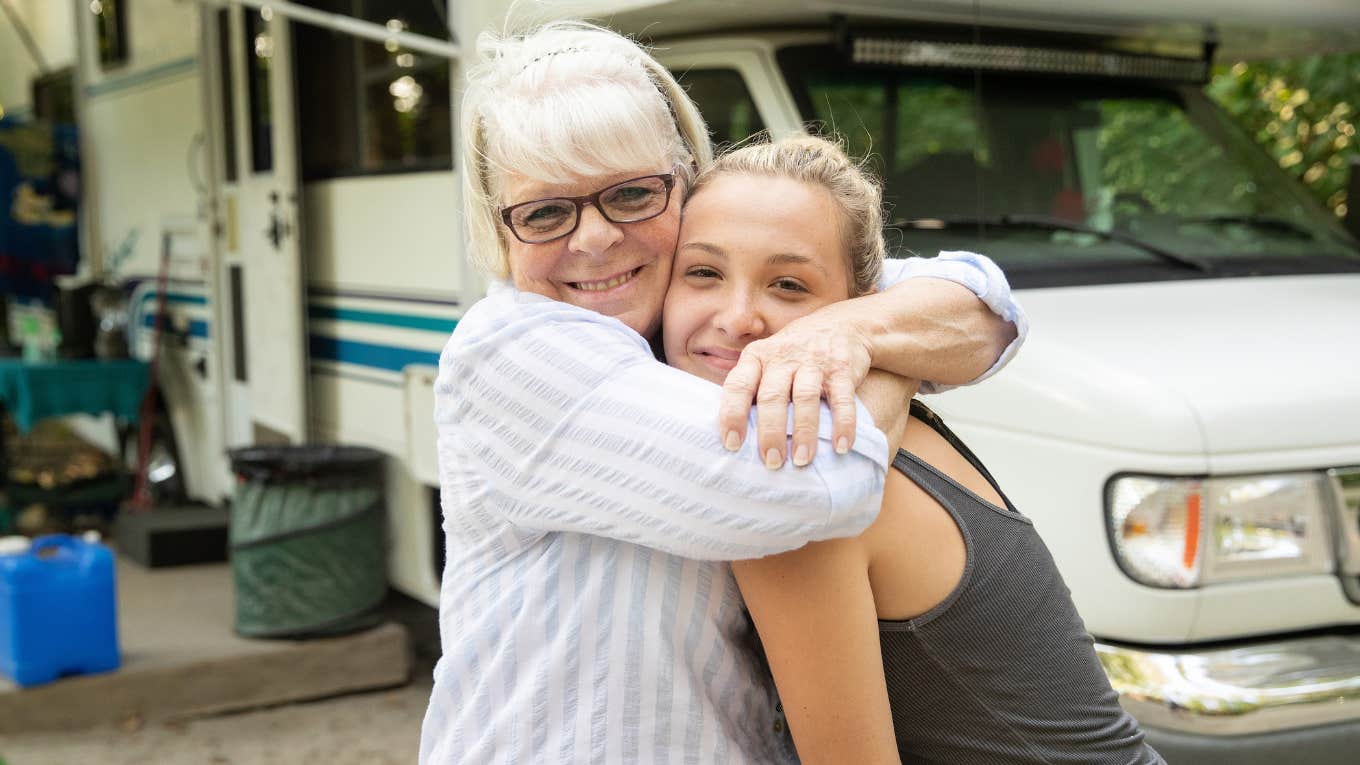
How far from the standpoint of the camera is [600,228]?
5.31 feet

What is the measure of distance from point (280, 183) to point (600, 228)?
423 centimetres

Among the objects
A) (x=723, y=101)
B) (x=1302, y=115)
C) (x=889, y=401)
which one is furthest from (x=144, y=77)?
(x=889, y=401)

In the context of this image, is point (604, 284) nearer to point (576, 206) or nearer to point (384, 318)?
point (576, 206)

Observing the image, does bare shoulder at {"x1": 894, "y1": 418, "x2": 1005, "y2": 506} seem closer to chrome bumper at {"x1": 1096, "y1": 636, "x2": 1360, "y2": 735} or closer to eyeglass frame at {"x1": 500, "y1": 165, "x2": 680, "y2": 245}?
eyeglass frame at {"x1": 500, "y1": 165, "x2": 680, "y2": 245}

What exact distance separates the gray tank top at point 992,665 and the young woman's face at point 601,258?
384mm

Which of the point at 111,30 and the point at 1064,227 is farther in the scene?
the point at 111,30

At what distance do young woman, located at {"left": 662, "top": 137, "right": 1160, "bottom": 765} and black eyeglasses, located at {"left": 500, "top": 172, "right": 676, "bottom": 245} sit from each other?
2.6 inches

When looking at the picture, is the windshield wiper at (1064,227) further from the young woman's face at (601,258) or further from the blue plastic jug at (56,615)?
the blue plastic jug at (56,615)

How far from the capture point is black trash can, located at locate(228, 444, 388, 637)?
198 inches

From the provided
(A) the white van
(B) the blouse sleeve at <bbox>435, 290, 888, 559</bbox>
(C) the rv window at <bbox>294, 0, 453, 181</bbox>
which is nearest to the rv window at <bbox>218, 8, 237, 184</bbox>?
(A) the white van

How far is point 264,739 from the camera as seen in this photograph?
4.79 metres

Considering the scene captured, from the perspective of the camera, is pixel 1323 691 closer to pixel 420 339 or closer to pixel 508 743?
pixel 508 743

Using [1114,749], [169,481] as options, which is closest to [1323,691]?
[1114,749]

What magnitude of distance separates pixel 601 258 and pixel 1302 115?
571cm
